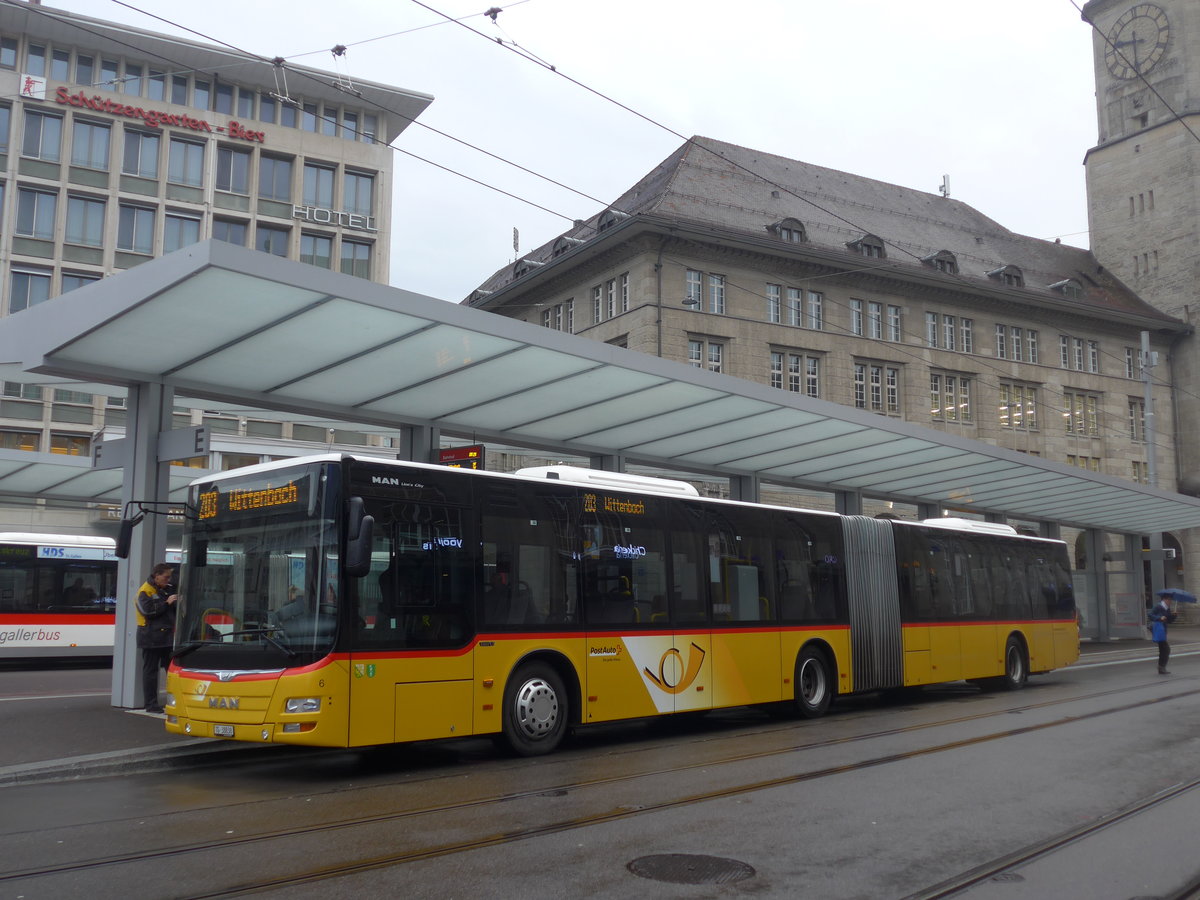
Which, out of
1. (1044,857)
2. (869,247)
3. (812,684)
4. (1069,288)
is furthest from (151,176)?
(1069,288)

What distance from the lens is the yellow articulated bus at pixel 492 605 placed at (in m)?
9.47

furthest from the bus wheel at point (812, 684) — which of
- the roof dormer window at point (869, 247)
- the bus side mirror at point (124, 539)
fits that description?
the roof dormer window at point (869, 247)

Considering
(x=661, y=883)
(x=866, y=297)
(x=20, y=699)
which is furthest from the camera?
(x=866, y=297)

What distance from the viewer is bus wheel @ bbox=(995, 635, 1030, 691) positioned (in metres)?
19.8

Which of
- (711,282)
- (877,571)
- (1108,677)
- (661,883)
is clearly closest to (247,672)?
(661,883)

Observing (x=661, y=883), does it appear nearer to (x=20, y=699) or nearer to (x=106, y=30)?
(x=20, y=699)

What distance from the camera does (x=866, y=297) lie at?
178 feet

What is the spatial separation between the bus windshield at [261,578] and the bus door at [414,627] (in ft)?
1.26

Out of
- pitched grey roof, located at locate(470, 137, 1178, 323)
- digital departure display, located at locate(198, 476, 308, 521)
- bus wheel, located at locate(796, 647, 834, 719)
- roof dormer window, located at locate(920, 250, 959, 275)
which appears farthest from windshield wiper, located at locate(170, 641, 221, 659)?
roof dormer window, located at locate(920, 250, 959, 275)

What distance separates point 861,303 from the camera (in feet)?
177

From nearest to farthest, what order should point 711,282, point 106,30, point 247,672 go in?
point 247,672 → point 106,30 → point 711,282

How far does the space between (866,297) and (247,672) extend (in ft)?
158

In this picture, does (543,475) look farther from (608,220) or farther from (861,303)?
(861,303)

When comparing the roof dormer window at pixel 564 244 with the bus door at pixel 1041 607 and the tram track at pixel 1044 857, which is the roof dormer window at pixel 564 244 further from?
the tram track at pixel 1044 857
